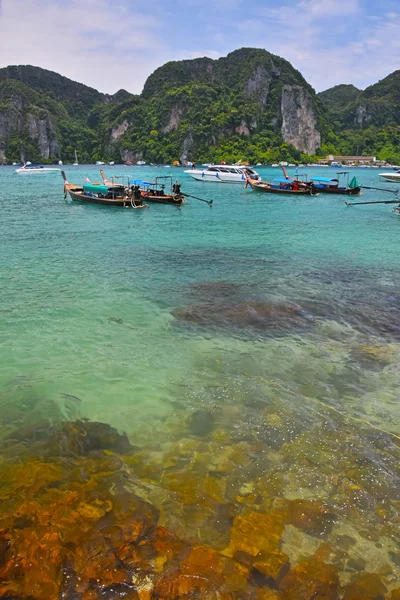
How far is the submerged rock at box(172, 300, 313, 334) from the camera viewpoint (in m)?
11.5

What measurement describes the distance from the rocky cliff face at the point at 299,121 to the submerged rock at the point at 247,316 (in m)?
192

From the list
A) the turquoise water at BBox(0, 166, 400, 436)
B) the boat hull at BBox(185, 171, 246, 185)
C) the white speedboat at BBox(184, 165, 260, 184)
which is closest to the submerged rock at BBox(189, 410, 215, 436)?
the turquoise water at BBox(0, 166, 400, 436)

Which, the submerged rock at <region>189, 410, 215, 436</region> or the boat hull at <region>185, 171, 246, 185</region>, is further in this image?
the boat hull at <region>185, 171, 246, 185</region>

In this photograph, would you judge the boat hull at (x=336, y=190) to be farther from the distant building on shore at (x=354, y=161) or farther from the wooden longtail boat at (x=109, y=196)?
the distant building on shore at (x=354, y=161)

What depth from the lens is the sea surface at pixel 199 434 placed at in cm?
448

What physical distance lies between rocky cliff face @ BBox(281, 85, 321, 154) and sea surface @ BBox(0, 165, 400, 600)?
190 meters

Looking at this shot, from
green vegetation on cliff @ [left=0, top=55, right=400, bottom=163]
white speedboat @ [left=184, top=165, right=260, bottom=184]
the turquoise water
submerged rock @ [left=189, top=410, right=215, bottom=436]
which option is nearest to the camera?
submerged rock @ [left=189, top=410, right=215, bottom=436]

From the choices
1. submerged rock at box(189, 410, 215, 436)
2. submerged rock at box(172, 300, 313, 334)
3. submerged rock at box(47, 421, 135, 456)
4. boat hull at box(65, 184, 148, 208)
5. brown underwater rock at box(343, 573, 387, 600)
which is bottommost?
brown underwater rock at box(343, 573, 387, 600)

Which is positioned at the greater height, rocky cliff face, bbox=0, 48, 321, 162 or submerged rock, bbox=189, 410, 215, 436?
rocky cliff face, bbox=0, 48, 321, 162

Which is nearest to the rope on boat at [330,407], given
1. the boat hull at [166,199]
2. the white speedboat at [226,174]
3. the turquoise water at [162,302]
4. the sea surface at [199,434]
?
the sea surface at [199,434]

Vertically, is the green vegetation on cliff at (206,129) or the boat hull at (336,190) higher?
the green vegetation on cliff at (206,129)

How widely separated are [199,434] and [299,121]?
206015 millimetres

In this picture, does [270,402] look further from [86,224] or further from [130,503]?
[86,224]

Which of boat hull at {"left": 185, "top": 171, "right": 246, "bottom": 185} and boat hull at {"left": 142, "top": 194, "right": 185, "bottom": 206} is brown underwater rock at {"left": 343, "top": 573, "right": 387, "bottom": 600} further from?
boat hull at {"left": 185, "top": 171, "right": 246, "bottom": 185}
